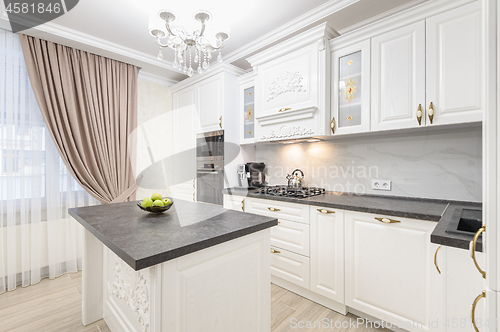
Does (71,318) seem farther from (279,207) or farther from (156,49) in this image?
(156,49)

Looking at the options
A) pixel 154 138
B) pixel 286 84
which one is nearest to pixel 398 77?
pixel 286 84

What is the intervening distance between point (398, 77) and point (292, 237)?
1.60 meters

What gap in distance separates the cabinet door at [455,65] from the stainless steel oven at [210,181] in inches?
87.4

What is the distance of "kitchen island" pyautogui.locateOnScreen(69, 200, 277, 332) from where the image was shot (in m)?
0.95

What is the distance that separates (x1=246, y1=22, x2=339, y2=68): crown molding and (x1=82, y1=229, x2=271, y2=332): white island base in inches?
73.2

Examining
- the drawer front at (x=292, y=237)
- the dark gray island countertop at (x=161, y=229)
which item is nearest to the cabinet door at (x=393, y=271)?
the drawer front at (x=292, y=237)

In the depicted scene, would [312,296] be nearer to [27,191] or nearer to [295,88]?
[295,88]

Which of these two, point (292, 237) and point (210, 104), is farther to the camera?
point (210, 104)

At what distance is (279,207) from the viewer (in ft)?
7.61

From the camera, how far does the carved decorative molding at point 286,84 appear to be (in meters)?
2.38

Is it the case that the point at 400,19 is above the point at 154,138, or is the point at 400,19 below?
above

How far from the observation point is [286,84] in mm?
2475

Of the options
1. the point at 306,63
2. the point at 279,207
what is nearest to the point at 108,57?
the point at 306,63

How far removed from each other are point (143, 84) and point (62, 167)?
1610 millimetres
